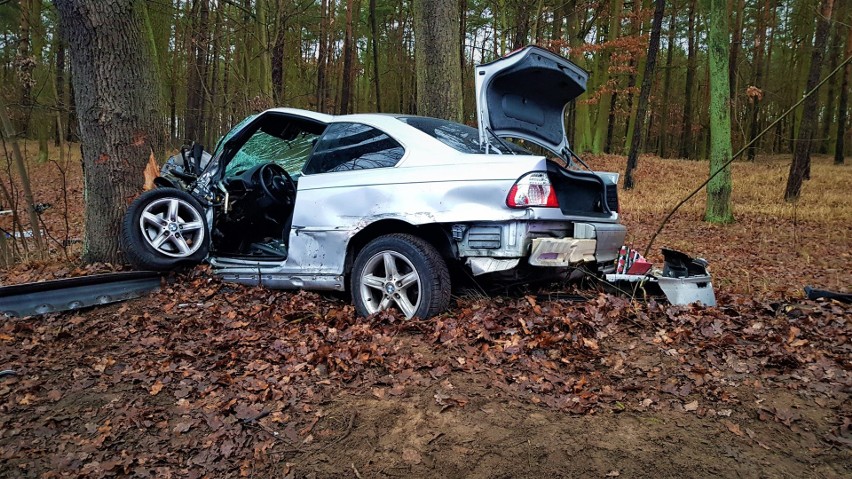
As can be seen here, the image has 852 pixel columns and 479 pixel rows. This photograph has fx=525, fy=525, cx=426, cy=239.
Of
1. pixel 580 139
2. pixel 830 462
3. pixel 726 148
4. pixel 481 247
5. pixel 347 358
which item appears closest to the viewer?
pixel 830 462

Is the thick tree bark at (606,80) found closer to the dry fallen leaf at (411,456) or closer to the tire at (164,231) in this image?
the tire at (164,231)

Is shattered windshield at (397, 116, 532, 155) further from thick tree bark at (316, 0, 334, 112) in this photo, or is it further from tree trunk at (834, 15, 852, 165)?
tree trunk at (834, 15, 852, 165)

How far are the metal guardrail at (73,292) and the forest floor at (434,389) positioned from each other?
131 mm

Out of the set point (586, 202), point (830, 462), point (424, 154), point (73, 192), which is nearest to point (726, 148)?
point (586, 202)

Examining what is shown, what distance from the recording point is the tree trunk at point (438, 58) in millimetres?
7191

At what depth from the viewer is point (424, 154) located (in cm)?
411

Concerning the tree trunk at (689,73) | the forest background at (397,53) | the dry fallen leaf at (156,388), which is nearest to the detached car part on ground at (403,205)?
the dry fallen leaf at (156,388)

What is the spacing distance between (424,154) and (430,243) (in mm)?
700

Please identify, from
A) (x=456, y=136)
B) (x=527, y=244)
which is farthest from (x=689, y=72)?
(x=527, y=244)

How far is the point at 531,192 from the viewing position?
3.70 meters

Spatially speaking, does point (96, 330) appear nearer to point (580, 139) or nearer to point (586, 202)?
point (586, 202)

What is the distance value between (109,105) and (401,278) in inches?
151

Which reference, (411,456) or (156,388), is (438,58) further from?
(411,456)

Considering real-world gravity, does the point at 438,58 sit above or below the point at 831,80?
below
